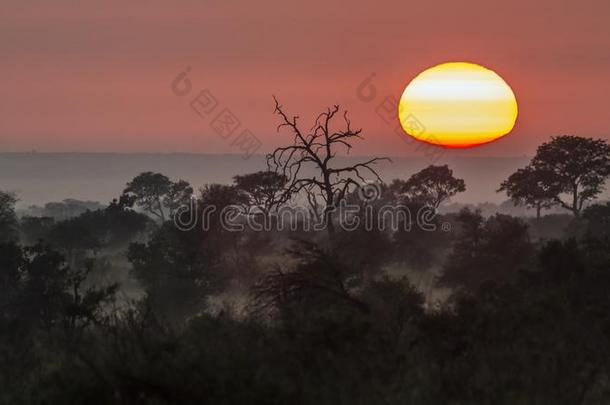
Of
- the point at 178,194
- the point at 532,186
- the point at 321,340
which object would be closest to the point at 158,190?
the point at 178,194

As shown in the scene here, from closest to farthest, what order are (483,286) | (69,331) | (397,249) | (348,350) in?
1. (348,350)
2. (69,331)
3. (483,286)
4. (397,249)

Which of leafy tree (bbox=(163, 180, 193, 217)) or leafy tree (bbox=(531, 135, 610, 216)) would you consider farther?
leafy tree (bbox=(163, 180, 193, 217))

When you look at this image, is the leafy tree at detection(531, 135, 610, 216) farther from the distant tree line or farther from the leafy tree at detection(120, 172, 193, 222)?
the leafy tree at detection(120, 172, 193, 222)

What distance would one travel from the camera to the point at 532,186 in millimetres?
72875

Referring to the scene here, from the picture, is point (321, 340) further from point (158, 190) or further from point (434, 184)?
point (158, 190)

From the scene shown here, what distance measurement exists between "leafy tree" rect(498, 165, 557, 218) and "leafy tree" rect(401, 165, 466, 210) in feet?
23.8

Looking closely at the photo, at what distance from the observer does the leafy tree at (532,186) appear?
7225 centimetres

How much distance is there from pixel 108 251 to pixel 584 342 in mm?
55900

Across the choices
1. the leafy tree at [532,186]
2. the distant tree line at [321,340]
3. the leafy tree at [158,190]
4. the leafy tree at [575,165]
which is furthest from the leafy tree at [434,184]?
the distant tree line at [321,340]

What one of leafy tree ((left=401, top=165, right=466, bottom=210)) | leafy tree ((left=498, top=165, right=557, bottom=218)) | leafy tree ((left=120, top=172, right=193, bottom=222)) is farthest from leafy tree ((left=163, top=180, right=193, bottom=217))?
leafy tree ((left=498, top=165, right=557, bottom=218))

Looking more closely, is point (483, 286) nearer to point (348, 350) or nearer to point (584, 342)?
point (584, 342)

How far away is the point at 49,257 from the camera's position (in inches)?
1314

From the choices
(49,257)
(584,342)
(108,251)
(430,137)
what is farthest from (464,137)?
(584,342)

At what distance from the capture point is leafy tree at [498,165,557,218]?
72250 mm
